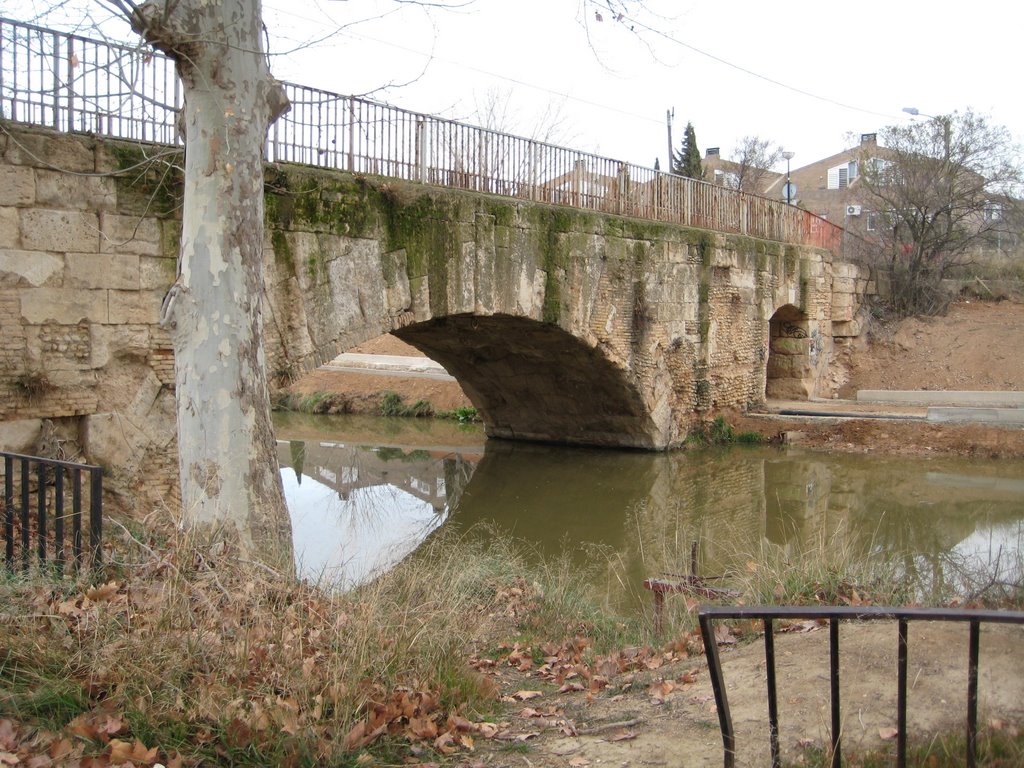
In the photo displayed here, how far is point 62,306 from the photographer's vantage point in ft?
21.8

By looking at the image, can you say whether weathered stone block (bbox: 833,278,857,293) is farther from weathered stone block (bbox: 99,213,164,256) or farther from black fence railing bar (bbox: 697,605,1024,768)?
black fence railing bar (bbox: 697,605,1024,768)

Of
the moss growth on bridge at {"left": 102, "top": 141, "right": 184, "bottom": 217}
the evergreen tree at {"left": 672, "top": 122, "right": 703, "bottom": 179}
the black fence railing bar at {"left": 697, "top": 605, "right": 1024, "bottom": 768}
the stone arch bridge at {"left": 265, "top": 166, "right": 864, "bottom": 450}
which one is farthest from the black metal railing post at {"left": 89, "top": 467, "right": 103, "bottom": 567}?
the evergreen tree at {"left": 672, "top": 122, "right": 703, "bottom": 179}

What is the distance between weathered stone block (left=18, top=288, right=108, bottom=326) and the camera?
650 centimetres

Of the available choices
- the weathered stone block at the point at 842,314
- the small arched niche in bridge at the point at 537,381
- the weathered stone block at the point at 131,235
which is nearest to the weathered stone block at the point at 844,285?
the weathered stone block at the point at 842,314

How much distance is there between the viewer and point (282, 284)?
8.11 metres

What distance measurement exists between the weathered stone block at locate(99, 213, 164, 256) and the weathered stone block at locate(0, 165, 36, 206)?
0.52 m

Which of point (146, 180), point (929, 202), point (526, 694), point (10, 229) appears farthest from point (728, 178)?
point (526, 694)

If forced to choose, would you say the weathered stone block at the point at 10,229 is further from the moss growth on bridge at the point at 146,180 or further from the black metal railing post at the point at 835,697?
the black metal railing post at the point at 835,697

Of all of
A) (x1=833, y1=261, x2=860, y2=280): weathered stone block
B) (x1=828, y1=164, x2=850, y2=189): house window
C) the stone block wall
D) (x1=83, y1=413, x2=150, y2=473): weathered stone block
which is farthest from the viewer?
(x1=828, y1=164, x2=850, y2=189): house window

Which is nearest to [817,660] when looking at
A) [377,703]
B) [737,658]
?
[737,658]

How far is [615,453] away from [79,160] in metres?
10.2

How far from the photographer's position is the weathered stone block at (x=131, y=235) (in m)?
6.86

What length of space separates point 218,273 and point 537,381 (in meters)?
10.2

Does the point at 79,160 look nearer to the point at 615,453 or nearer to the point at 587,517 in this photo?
the point at 587,517
